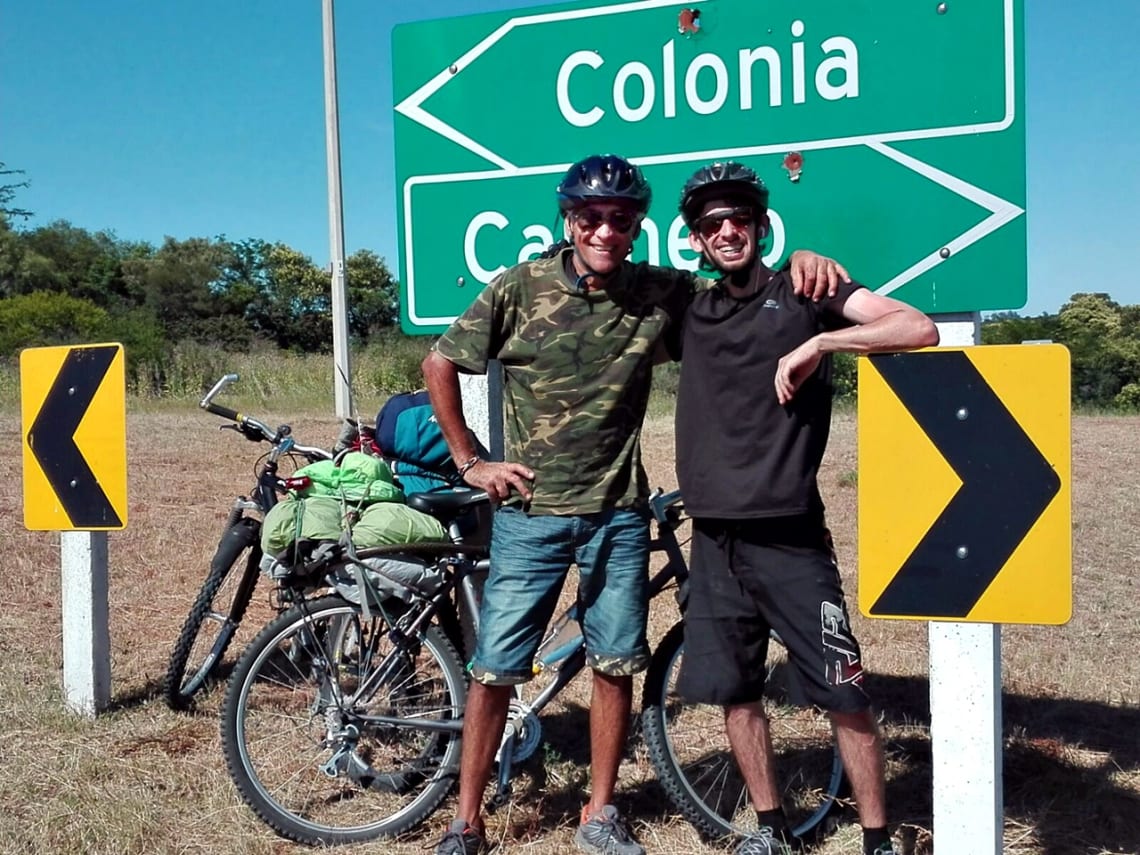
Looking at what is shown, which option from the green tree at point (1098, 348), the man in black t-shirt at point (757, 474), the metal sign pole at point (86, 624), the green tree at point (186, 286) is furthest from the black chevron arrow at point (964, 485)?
the green tree at point (186, 286)

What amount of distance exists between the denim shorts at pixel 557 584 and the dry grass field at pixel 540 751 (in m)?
0.62

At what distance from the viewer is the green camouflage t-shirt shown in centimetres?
317

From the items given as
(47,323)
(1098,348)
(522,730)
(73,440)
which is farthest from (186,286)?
(522,730)

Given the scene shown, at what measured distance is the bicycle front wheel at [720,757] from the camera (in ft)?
11.2

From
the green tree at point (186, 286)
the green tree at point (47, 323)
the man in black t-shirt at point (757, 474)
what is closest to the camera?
the man in black t-shirt at point (757, 474)

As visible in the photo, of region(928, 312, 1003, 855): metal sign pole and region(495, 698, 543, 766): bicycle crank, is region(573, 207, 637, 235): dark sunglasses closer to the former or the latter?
region(928, 312, 1003, 855): metal sign pole

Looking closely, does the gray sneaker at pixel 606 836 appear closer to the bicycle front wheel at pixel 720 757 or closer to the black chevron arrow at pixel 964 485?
the bicycle front wheel at pixel 720 757

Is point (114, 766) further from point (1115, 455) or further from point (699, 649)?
point (1115, 455)

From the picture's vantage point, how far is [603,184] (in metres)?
3.12

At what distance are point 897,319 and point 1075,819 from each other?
186 cm

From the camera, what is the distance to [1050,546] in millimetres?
2346

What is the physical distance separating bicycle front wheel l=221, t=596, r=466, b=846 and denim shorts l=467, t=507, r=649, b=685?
312 millimetres

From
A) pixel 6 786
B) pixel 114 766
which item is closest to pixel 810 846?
pixel 114 766

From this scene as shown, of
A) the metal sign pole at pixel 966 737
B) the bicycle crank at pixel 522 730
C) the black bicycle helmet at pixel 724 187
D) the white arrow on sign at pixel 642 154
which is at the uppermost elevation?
A: the white arrow on sign at pixel 642 154
